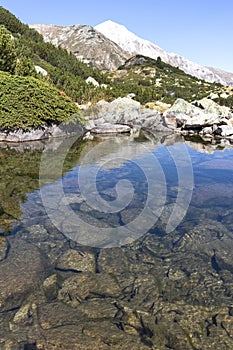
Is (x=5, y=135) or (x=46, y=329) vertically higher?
(x=5, y=135)

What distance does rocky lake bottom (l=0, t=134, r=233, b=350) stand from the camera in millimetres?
4449

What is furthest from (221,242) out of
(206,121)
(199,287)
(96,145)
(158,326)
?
(206,121)

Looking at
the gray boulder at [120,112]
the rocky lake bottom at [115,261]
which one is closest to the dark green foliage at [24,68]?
the gray boulder at [120,112]

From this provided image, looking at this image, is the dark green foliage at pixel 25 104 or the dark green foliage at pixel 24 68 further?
the dark green foliage at pixel 24 68

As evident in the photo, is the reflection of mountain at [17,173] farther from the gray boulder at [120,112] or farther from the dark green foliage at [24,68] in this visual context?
the gray boulder at [120,112]

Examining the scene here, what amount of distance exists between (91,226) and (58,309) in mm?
3234

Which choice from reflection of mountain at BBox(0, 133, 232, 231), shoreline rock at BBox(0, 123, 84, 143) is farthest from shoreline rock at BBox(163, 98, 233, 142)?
shoreline rock at BBox(0, 123, 84, 143)

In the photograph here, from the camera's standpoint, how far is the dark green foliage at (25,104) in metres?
21.6

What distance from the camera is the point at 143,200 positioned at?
10.1 meters

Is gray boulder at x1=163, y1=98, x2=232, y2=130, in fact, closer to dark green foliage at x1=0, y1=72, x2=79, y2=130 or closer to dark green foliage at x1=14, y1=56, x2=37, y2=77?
dark green foliage at x1=0, y1=72, x2=79, y2=130

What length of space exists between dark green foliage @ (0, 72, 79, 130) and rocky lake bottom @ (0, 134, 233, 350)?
9.64 meters

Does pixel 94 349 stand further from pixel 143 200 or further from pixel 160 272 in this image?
pixel 143 200

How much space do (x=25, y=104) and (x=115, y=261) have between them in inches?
750

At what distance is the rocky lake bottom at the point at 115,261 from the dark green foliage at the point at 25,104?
964cm
